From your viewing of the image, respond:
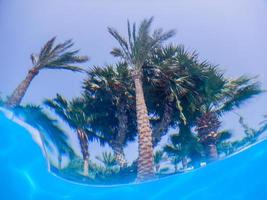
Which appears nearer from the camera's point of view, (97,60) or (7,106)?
(97,60)

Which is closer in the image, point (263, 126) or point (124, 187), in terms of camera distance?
point (124, 187)

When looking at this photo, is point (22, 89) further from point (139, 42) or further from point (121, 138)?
point (139, 42)

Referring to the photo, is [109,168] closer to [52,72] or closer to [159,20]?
[52,72]

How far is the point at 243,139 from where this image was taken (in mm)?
3338

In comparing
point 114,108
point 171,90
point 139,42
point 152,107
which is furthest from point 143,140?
point 139,42

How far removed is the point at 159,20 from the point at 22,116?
2.18m

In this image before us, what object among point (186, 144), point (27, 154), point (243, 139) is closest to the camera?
point (186, 144)

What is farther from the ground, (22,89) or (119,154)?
(22,89)

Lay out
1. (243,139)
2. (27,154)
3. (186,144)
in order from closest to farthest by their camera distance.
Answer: (186,144), (243,139), (27,154)

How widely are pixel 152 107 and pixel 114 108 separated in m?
0.43

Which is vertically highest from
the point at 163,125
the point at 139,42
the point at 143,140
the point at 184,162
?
the point at 139,42

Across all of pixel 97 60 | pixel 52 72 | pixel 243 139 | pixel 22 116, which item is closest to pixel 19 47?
pixel 52 72

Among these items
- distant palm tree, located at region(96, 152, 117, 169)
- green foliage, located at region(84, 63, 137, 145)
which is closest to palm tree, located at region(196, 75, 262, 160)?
green foliage, located at region(84, 63, 137, 145)

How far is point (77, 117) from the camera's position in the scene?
3.21m
